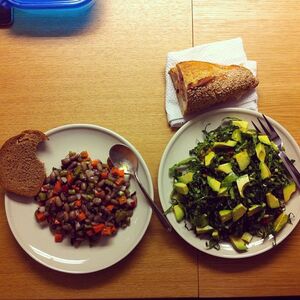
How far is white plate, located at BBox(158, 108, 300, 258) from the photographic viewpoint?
3.66 ft

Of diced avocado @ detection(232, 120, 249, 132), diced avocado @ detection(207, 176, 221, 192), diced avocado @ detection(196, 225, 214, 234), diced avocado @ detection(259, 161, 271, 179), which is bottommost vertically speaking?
diced avocado @ detection(196, 225, 214, 234)

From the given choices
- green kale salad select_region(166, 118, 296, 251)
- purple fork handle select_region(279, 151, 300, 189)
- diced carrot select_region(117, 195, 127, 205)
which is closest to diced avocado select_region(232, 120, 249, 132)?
green kale salad select_region(166, 118, 296, 251)

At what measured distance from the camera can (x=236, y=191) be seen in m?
1.10

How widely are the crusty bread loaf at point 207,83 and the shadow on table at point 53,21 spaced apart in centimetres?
29

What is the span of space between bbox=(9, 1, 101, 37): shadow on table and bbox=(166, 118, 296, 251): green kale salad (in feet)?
1.56

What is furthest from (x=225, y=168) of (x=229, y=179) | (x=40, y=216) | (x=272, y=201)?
(x=40, y=216)

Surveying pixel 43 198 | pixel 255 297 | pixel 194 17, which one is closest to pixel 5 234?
pixel 43 198

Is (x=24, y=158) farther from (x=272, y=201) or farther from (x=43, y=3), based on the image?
(x=272, y=201)

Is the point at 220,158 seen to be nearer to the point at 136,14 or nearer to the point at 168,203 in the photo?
the point at 168,203

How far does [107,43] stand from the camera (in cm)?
125

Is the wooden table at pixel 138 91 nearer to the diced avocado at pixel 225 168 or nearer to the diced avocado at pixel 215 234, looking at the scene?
the diced avocado at pixel 215 234

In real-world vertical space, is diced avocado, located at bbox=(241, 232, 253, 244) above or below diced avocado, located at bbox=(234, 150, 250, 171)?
below

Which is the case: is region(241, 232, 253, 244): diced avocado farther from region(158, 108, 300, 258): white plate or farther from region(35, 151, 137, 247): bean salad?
region(35, 151, 137, 247): bean salad

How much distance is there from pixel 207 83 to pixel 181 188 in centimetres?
26
